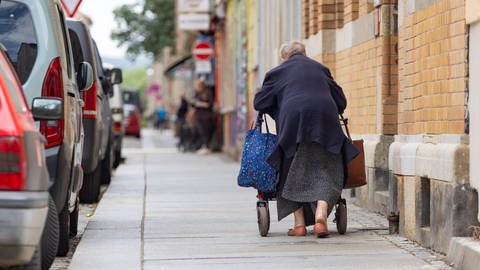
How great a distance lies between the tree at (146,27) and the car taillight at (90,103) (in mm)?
43390

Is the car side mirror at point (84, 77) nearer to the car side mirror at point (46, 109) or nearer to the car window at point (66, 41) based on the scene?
the car window at point (66, 41)

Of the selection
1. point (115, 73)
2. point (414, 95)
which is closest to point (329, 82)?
point (414, 95)

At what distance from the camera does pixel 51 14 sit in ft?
31.7

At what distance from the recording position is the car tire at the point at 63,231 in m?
10.0

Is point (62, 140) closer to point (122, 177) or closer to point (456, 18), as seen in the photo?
point (456, 18)

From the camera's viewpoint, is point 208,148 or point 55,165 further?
point 208,148

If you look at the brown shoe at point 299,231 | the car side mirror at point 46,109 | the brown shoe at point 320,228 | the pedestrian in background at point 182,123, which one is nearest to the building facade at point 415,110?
the brown shoe at point 320,228

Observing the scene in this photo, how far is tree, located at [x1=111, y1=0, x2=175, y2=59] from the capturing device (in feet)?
192

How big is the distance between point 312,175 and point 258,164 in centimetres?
44

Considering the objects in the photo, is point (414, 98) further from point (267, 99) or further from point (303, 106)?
point (267, 99)

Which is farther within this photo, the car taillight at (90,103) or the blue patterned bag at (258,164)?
the car taillight at (90,103)

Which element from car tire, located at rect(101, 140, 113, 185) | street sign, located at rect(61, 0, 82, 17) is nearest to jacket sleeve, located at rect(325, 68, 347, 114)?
street sign, located at rect(61, 0, 82, 17)

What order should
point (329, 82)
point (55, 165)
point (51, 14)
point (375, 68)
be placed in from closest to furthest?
point (55, 165) → point (51, 14) → point (329, 82) → point (375, 68)

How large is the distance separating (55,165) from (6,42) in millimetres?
1061
